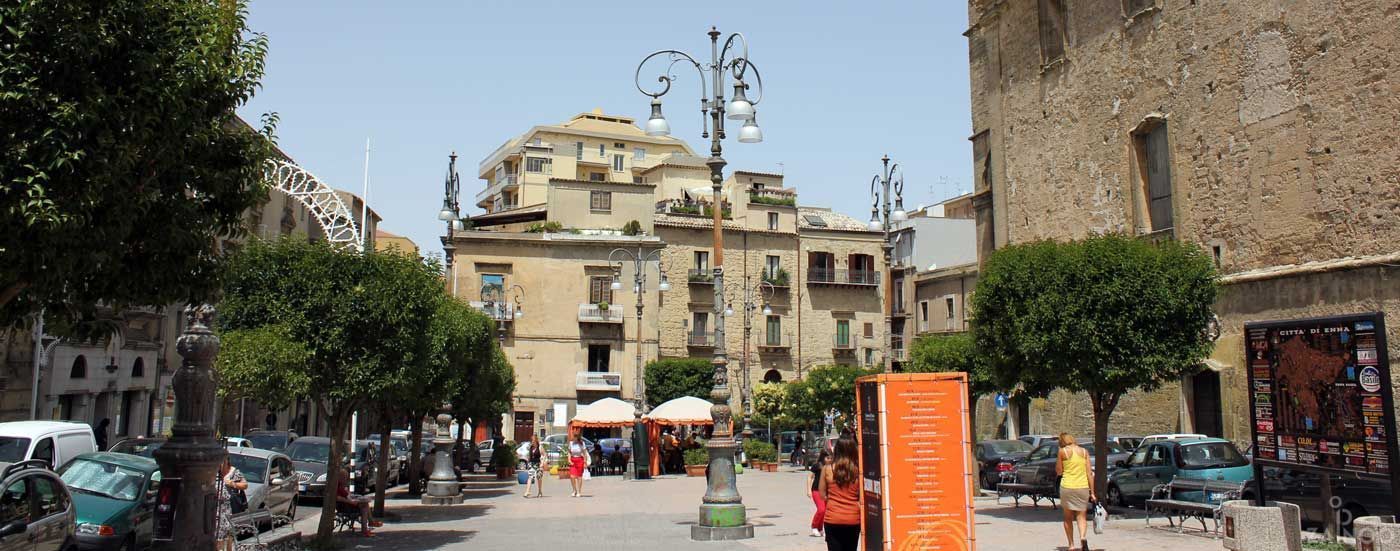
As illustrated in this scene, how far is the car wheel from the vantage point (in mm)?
19031

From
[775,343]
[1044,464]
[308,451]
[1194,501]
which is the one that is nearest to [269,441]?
[308,451]

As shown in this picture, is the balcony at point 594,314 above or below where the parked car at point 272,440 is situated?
above

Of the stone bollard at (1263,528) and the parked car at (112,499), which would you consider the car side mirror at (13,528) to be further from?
the stone bollard at (1263,528)

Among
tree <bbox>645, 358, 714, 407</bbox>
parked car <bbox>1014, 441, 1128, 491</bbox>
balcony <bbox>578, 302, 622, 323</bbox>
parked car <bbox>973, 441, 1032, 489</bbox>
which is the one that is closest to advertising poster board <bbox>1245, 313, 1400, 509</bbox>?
parked car <bbox>1014, 441, 1128, 491</bbox>

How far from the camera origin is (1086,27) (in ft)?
87.5

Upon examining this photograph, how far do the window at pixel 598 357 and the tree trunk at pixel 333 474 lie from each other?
3619cm

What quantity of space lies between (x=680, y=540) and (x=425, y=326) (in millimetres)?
4684

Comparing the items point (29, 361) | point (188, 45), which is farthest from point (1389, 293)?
point (29, 361)

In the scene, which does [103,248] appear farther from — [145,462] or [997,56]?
[997,56]

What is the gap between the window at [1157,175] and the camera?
24375 mm

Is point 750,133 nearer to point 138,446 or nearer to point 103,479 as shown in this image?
point 103,479

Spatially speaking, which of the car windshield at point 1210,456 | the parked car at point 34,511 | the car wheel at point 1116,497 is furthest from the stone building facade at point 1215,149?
the parked car at point 34,511

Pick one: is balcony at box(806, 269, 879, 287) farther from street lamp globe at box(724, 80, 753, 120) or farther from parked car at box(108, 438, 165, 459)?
street lamp globe at box(724, 80, 753, 120)

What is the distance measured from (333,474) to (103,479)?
2846 millimetres
